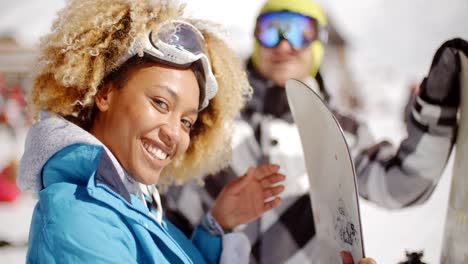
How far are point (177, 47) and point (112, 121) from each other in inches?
12.2

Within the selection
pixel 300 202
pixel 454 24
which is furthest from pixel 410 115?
pixel 454 24

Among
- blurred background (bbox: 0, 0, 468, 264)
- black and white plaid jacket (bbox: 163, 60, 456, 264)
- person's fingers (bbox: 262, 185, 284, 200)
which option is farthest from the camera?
blurred background (bbox: 0, 0, 468, 264)

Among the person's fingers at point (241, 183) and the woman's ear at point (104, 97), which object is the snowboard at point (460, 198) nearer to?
the person's fingers at point (241, 183)

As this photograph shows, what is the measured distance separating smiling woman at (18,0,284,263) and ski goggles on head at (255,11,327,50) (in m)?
0.81

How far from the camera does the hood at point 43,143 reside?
152 cm

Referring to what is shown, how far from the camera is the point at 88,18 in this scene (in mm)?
1687

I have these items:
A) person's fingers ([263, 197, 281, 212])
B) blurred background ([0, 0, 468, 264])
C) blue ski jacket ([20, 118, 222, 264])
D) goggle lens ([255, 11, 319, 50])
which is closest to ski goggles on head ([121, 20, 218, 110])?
blurred background ([0, 0, 468, 264])

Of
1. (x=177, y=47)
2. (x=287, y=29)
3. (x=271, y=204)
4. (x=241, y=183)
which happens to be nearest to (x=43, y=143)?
(x=177, y=47)

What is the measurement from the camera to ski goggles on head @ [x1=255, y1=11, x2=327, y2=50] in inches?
107

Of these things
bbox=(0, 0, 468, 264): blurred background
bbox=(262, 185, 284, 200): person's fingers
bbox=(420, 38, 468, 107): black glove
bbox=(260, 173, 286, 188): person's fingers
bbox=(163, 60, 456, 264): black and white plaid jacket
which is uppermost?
bbox=(420, 38, 468, 107): black glove

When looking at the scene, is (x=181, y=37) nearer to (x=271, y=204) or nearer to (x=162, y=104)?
(x=162, y=104)

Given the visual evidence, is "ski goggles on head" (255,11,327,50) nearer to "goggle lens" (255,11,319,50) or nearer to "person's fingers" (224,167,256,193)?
"goggle lens" (255,11,319,50)

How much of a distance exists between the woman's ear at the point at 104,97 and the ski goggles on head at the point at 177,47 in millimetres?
106

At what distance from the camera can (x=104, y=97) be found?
1.70 metres
